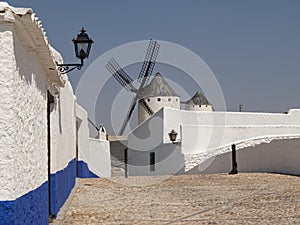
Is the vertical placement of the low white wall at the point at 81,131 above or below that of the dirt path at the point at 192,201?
above

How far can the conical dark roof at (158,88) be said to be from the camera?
116ft

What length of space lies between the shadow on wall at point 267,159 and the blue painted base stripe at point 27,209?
11165 millimetres

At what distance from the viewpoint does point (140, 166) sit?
83.1 feet

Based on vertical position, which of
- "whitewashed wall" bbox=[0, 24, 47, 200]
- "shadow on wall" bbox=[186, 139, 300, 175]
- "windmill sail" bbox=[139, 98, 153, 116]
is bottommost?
"shadow on wall" bbox=[186, 139, 300, 175]

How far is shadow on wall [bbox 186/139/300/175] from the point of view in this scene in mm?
16398

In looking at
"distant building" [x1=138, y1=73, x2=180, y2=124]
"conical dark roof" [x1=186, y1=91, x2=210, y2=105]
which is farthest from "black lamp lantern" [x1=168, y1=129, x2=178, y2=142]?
"conical dark roof" [x1=186, y1=91, x2=210, y2=105]

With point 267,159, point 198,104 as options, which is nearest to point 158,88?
point 198,104

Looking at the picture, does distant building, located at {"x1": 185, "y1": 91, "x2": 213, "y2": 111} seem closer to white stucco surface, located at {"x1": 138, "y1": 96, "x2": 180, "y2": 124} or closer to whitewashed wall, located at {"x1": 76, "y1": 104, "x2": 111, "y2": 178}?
white stucco surface, located at {"x1": 138, "y1": 96, "x2": 180, "y2": 124}

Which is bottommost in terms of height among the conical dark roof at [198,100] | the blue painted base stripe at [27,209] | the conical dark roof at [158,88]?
the blue painted base stripe at [27,209]

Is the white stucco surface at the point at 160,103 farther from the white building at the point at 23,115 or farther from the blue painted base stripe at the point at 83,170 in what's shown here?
the white building at the point at 23,115

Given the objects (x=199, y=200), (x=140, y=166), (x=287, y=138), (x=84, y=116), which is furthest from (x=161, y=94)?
(x=199, y=200)

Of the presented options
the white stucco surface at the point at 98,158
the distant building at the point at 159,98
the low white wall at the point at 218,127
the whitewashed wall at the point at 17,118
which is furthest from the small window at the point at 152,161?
the whitewashed wall at the point at 17,118

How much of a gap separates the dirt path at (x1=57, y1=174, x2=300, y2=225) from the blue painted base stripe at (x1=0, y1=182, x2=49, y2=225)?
196cm

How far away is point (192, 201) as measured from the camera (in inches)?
438
